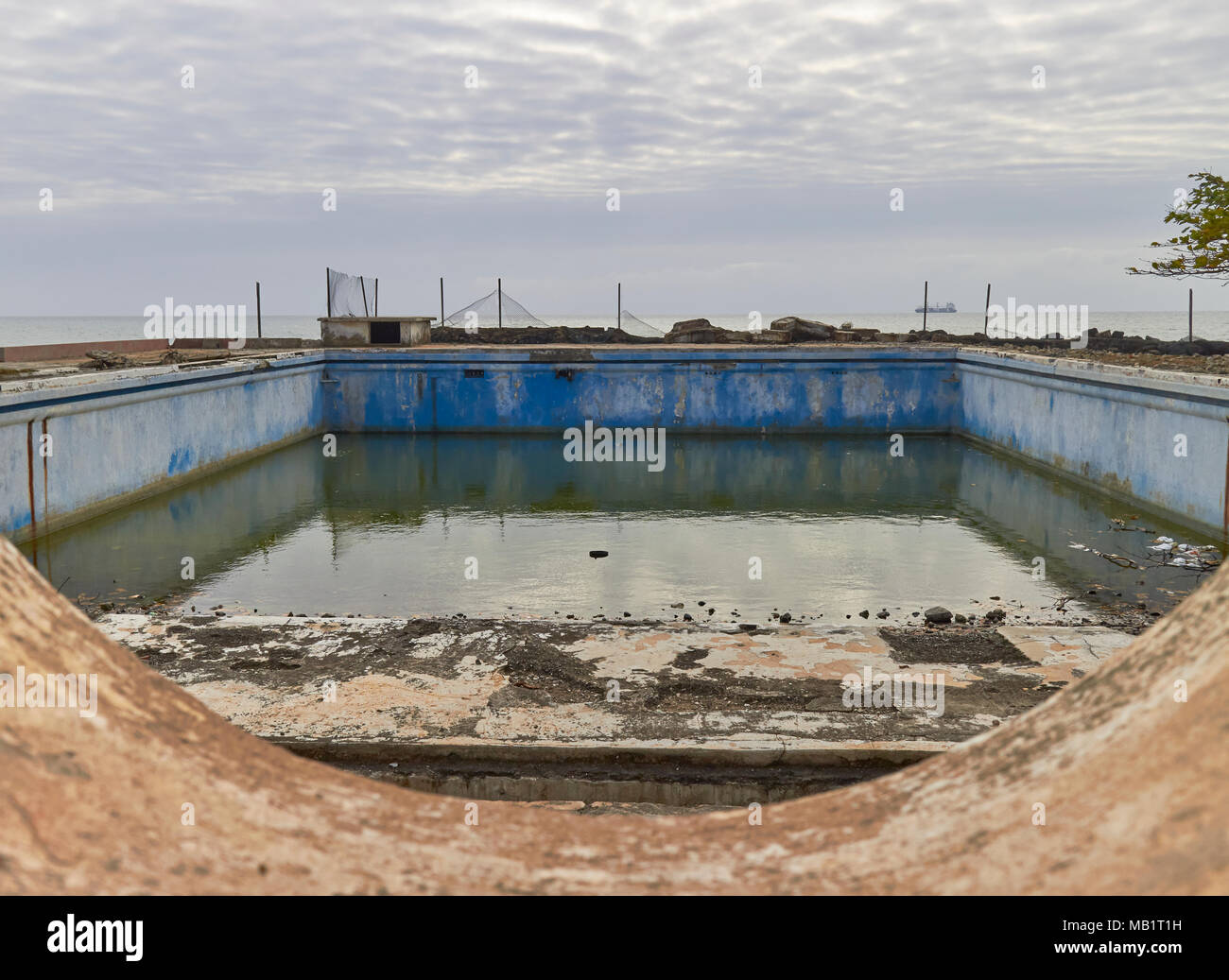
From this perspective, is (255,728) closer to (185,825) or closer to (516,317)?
(185,825)

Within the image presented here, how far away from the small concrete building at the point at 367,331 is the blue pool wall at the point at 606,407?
4001 millimetres

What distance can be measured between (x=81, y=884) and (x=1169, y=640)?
1118 mm

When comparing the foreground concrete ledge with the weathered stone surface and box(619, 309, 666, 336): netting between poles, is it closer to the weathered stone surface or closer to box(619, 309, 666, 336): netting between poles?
the weathered stone surface

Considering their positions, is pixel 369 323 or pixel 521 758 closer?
pixel 521 758

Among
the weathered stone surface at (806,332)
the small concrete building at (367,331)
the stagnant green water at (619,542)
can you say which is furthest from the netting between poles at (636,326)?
the stagnant green water at (619,542)

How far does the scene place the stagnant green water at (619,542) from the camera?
7.12 metres

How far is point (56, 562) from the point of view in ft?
26.4

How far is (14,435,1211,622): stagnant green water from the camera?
712cm

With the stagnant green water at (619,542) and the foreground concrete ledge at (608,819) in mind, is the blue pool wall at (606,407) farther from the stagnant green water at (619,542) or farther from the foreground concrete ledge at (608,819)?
the foreground concrete ledge at (608,819)

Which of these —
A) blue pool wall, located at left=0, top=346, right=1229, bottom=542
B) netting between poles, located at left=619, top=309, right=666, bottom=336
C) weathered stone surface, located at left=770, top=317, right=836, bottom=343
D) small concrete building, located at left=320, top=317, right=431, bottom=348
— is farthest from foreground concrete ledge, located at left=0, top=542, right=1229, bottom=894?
netting between poles, located at left=619, top=309, right=666, bottom=336

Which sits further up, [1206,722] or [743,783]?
[1206,722]

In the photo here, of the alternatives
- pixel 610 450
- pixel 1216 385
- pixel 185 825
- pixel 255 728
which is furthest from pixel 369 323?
pixel 185 825

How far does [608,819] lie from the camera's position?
4.10ft

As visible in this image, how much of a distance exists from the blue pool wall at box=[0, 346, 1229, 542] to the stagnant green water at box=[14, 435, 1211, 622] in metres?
0.43
